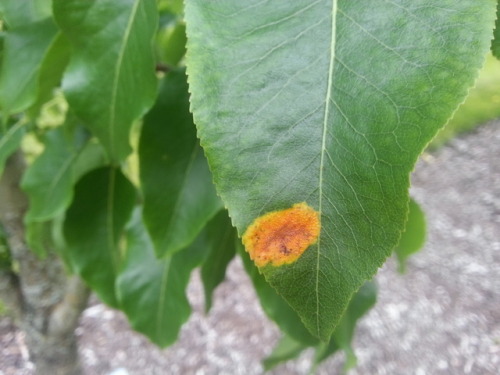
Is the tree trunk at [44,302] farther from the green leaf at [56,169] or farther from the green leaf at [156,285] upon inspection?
the green leaf at [156,285]

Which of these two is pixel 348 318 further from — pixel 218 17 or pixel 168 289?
pixel 218 17

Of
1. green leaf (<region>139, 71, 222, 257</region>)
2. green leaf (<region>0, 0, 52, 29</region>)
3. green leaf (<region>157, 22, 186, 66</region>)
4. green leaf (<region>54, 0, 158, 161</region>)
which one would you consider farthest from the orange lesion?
green leaf (<region>157, 22, 186, 66</region>)

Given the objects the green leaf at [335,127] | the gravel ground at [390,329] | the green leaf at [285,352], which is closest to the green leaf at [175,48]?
the green leaf at [335,127]

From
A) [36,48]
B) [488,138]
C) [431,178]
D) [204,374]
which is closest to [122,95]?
[36,48]

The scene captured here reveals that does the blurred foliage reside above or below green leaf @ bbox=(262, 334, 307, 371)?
below

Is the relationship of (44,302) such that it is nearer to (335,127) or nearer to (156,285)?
(156,285)

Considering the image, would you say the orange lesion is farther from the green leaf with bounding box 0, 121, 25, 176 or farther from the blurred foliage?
the blurred foliage
